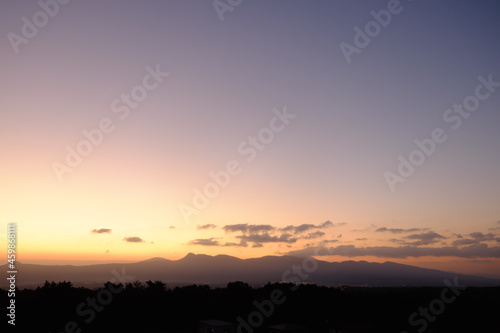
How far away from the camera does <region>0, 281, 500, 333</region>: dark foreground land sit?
4016 centimetres

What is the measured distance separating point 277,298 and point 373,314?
40.2 ft

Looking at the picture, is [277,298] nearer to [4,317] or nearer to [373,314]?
[373,314]

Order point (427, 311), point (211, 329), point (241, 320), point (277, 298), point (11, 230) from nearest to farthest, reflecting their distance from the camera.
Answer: point (11, 230) → point (211, 329) → point (241, 320) → point (427, 311) → point (277, 298)

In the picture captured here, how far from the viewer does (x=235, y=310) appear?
47500 mm

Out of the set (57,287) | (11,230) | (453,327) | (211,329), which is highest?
(11,230)

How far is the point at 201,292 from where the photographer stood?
52.6 m

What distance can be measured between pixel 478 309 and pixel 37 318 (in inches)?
2103

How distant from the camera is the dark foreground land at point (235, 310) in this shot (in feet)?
132

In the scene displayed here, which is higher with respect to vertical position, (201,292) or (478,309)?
(201,292)

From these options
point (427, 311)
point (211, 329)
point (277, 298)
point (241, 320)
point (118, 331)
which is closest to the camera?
point (211, 329)

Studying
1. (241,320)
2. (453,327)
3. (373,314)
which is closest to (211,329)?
(241,320)

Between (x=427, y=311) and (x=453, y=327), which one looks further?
(x=427, y=311)

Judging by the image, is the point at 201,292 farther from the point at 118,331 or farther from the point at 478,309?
Result: the point at 478,309

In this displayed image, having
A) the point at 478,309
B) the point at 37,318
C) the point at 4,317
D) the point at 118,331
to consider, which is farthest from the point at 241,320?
the point at 478,309
